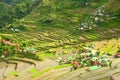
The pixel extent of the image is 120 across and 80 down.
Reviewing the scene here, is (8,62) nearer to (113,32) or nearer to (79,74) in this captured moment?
(79,74)

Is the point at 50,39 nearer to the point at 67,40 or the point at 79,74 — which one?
the point at 67,40

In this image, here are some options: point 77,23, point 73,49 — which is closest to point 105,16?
point 77,23

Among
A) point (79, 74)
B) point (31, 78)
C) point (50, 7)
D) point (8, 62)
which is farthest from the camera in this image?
point (50, 7)

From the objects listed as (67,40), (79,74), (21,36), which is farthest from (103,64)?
(21,36)

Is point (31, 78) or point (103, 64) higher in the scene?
point (103, 64)

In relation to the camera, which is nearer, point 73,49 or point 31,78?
A: point 31,78

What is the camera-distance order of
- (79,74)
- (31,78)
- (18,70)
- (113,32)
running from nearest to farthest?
(79,74) → (31,78) → (18,70) → (113,32)
